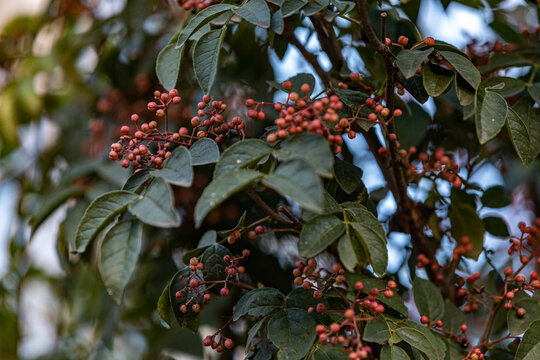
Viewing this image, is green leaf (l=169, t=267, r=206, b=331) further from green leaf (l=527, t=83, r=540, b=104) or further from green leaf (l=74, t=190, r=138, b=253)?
green leaf (l=527, t=83, r=540, b=104)

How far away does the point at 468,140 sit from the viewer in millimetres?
954

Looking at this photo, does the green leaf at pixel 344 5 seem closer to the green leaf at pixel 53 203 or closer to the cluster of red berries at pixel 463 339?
the cluster of red berries at pixel 463 339

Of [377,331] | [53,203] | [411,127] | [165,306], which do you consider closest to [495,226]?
[411,127]

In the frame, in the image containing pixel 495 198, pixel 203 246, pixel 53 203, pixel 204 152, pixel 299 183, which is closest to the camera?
pixel 299 183

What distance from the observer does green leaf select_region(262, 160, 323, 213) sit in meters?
0.43

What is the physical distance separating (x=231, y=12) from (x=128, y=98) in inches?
29.1

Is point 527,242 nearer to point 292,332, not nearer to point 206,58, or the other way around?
point 292,332

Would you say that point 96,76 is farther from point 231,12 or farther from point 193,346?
point 231,12

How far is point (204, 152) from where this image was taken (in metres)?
0.55

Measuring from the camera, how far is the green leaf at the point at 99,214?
1.69 ft

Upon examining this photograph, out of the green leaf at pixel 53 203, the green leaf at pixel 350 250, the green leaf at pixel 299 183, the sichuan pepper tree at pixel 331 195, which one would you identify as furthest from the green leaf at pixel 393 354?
the green leaf at pixel 53 203

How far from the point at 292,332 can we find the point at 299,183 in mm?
192

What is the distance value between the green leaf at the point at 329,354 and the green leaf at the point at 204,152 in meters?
0.22

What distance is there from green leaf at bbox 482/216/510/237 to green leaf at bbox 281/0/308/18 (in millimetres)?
498
